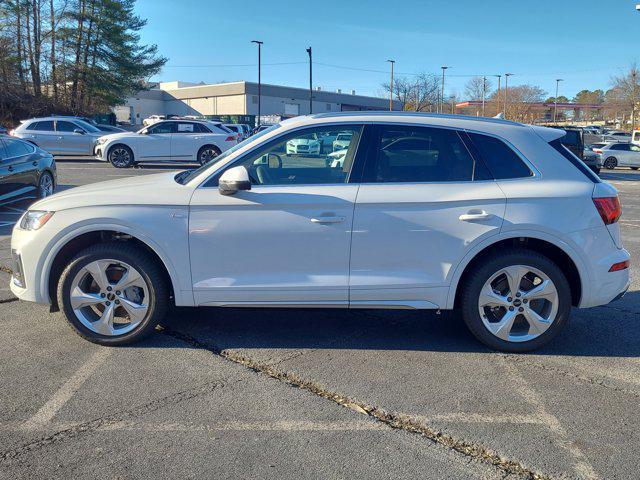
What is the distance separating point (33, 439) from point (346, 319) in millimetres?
2720

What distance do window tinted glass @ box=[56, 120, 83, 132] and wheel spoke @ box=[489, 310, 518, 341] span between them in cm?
2274

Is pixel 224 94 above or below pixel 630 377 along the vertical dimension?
above

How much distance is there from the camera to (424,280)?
4258 millimetres

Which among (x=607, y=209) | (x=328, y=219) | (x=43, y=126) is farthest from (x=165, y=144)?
(x=607, y=209)

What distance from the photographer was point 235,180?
404 centimetres

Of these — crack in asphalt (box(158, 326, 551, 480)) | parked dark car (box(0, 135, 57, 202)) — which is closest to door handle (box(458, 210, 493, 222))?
crack in asphalt (box(158, 326, 551, 480))

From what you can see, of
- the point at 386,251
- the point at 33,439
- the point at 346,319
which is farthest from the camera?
the point at 346,319

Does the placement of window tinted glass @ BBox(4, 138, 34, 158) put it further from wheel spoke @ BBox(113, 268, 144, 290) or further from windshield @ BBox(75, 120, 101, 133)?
windshield @ BBox(75, 120, 101, 133)

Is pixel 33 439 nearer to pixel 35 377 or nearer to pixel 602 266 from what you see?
pixel 35 377

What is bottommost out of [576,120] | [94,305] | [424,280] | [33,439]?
[33,439]

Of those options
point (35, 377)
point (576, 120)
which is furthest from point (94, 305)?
point (576, 120)

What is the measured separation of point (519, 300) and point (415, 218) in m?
1.02

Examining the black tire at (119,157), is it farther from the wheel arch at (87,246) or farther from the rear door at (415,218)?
the rear door at (415,218)

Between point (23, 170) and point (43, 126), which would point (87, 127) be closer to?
point (43, 126)
